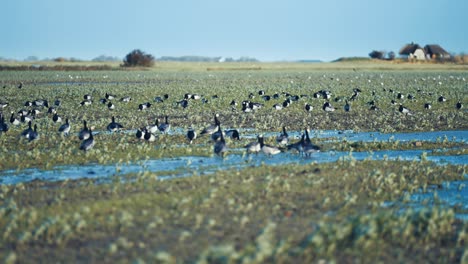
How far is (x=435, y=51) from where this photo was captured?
454 feet

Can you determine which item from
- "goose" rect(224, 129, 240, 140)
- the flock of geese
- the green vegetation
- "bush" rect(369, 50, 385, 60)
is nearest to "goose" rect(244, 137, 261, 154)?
the flock of geese

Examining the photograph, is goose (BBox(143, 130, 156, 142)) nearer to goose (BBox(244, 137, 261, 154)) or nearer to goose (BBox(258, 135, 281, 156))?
goose (BBox(244, 137, 261, 154))

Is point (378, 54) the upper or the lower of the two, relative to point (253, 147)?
upper

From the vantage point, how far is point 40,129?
1065 inches

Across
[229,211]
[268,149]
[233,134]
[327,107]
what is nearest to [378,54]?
[327,107]

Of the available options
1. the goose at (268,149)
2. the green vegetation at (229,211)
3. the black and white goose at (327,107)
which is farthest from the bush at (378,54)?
the goose at (268,149)

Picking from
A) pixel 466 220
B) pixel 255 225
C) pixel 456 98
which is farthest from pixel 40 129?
pixel 456 98

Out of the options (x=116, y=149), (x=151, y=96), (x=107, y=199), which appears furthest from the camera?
(x=151, y=96)

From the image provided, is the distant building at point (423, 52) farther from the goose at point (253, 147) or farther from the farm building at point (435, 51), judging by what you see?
the goose at point (253, 147)

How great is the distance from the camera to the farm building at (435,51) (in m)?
138

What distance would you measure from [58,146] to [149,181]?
Answer: 7324mm

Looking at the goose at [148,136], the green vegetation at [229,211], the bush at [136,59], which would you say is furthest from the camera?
the bush at [136,59]

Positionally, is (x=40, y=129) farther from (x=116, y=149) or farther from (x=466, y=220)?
(x=466, y=220)

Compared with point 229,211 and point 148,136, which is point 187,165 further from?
point 229,211
